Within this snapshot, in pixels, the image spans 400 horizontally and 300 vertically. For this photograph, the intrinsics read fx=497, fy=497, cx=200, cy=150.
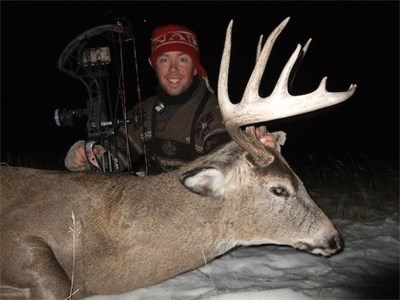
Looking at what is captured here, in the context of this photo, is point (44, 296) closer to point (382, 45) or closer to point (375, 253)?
point (375, 253)

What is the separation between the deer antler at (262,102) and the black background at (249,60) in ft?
23.3

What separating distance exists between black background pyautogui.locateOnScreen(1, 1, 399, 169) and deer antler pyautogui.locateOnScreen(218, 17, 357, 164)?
711 cm

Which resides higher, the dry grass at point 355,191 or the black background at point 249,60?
the black background at point 249,60

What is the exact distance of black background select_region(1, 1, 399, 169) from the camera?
17.4 metres

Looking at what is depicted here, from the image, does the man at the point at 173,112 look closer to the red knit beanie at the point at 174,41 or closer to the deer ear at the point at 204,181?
the red knit beanie at the point at 174,41

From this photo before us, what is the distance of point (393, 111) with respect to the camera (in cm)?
2341

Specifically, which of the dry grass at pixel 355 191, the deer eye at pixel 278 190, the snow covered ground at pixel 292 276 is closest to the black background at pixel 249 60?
the dry grass at pixel 355 191

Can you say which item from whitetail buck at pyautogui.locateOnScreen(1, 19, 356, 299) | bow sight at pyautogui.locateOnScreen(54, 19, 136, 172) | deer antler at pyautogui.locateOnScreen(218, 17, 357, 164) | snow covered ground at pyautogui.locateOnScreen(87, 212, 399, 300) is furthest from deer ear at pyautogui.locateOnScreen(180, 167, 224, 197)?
bow sight at pyautogui.locateOnScreen(54, 19, 136, 172)

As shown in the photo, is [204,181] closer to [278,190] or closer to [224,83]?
[278,190]

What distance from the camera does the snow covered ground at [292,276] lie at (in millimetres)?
3018

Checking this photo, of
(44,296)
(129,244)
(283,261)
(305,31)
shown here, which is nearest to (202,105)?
(283,261)

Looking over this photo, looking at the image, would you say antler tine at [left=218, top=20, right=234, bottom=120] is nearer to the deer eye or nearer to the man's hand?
the deer eye

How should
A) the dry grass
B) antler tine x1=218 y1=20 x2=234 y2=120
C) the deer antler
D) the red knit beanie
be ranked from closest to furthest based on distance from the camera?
1. the deer antler
2. antler tine x1=218 y1=20 x2=234 y2=120
3. the red knit beanie
4. the dry grass

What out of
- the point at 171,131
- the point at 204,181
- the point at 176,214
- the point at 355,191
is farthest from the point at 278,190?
the point at 355,191
